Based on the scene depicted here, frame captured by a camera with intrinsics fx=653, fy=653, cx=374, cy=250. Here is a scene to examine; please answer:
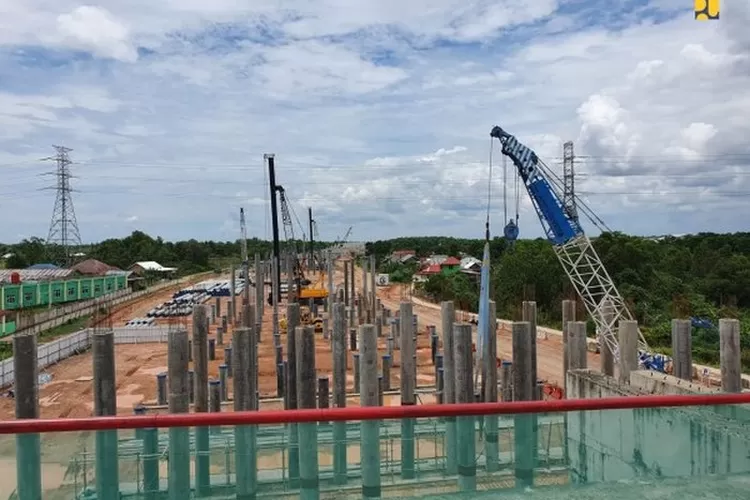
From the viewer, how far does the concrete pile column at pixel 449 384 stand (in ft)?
12.1

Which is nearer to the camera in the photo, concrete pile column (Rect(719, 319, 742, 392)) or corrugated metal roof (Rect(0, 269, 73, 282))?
concrete pile column (Rect(719, 319, 742, 392))

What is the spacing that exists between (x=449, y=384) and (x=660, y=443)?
267 inches

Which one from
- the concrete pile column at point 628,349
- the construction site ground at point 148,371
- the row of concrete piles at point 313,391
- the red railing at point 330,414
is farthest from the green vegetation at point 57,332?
the red railing at point 330,414

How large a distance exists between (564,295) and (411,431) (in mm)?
36439

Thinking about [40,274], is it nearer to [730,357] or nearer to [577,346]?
[577,346]

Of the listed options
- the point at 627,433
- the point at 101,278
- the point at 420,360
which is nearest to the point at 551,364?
the point at 420,360

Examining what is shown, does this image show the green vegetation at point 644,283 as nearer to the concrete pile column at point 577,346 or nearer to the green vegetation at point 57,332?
the concrete pile column at point 577,346

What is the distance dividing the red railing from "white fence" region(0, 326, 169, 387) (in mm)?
17817

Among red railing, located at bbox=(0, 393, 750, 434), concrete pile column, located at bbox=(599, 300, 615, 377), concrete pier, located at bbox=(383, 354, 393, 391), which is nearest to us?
red railing, located at bbox=(0, 393, 750, 434)

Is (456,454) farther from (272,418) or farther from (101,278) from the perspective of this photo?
(101,278)

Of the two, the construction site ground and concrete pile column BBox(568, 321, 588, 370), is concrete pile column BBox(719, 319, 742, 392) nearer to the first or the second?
concrete pile column BBox(568, 321, 588, 370)

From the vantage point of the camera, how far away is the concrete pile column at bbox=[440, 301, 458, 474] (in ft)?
12.1

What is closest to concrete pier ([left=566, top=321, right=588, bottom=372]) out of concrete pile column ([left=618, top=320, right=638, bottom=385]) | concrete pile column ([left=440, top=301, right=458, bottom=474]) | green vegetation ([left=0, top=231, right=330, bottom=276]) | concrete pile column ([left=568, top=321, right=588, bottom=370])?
concrete pile column ([left=568, top=321, right=588, bottom=370])

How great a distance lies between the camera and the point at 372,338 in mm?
10992
